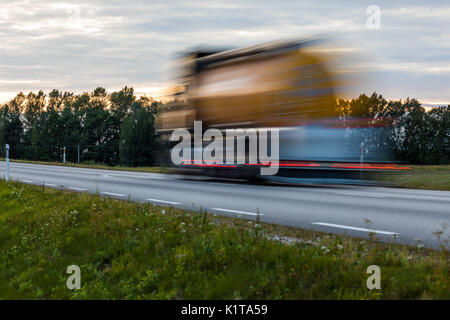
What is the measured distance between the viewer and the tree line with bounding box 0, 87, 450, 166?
6612 centimetres

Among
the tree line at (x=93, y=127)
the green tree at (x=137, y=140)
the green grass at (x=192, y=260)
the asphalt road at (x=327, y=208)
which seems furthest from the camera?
the green tree at (x=137, y=140)

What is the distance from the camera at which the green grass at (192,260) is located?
4516 mm

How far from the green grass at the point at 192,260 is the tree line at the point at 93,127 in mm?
49266

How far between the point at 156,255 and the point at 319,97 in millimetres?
9276

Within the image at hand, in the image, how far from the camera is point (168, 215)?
317 inches

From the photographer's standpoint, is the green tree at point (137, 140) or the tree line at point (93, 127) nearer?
the tree line at point (93, 127)

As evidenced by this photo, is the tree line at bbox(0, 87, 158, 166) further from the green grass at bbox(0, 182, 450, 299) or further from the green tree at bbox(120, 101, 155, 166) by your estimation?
the green grass at bbox(0, 182, 450, 299)

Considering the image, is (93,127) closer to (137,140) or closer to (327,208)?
(137,140)

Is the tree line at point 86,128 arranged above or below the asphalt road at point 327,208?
above

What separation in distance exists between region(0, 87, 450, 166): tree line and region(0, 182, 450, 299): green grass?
4927 cm

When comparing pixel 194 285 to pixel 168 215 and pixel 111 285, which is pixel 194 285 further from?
pixel 168 215

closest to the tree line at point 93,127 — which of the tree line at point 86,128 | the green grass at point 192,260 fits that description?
the tree line at point 86,128

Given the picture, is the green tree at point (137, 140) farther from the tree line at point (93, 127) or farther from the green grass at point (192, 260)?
the green grass at point (192, 260)

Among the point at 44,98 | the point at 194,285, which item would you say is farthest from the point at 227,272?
the point at 44,98
